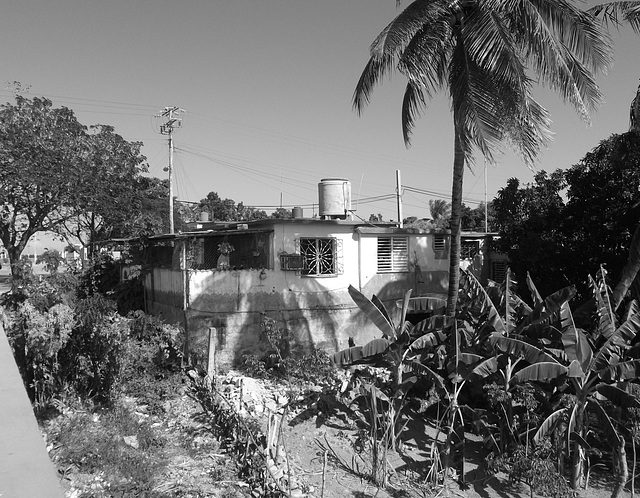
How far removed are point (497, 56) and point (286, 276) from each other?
7581 mm

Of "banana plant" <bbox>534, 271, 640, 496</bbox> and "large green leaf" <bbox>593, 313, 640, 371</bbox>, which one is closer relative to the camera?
"banana plant" <bbox>534, 271, 640, 496</bbox>

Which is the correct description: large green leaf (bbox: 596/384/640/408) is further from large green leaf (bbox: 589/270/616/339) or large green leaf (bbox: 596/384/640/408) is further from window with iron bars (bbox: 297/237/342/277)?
window with iron bars (bbox: 297/237/342/277)

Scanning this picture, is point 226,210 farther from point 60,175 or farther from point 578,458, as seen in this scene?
point 578,458

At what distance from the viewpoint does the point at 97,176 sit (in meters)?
23.3

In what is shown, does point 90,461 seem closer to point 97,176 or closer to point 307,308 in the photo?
point 307,308

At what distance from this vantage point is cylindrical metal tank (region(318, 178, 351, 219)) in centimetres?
1581

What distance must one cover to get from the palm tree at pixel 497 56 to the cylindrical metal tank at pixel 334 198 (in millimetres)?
5336

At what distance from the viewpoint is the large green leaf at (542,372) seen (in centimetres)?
976

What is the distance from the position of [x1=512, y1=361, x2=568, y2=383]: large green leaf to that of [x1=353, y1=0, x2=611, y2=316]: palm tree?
4.10 metres

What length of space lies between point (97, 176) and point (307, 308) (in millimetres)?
14640

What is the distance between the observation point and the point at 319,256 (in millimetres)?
14500

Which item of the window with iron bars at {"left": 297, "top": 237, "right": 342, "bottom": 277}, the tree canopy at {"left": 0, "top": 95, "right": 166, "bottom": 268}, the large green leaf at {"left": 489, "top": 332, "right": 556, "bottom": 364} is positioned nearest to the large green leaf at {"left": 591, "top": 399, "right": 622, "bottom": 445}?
the large green leaf at {"left": 489, "top": 332, "right": 556, "bottom": 364}

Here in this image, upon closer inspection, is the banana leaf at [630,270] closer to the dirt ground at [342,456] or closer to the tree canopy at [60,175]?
the dirt ground at [342,456]

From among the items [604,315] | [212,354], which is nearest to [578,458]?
[604,315]
